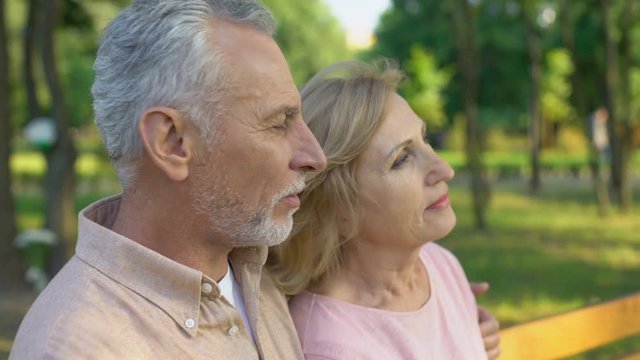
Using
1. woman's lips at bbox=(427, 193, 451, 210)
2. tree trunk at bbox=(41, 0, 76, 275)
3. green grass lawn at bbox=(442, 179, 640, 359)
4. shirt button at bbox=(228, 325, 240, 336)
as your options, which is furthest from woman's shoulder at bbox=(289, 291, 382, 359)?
tree trunk at bbox=(41, 0, 76, 275)

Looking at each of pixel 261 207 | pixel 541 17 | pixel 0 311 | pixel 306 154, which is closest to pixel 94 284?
pixel 261 207

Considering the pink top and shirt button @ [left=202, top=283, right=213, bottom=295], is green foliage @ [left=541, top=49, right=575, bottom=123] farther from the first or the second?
shirt button @ [left=202, top=283, right=213, bottom=295]

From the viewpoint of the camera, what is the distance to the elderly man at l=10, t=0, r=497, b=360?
65.8 inches

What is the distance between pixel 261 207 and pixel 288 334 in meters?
0.46

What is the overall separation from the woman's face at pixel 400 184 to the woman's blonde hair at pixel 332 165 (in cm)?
3

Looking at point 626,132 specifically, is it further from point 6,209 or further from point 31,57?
point 6,209

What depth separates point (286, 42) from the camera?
3456 centimetres

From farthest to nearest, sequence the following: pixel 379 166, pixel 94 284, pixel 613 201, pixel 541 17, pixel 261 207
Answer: pixel 541 17, pixel 613 201, pixel 379 166, pixel 261 207, pixel 94 284

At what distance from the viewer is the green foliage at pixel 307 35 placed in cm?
3400

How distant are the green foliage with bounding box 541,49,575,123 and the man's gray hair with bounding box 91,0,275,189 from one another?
40601mm

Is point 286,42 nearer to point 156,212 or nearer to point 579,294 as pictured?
point 579,294

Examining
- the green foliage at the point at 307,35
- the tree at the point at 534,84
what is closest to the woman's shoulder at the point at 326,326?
the tree at the point at 534,84

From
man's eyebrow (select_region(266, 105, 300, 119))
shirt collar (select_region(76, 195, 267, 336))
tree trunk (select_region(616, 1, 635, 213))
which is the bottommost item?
tree trunk (select_region(616, 1, 635, 213))

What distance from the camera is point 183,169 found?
5.55 feet
